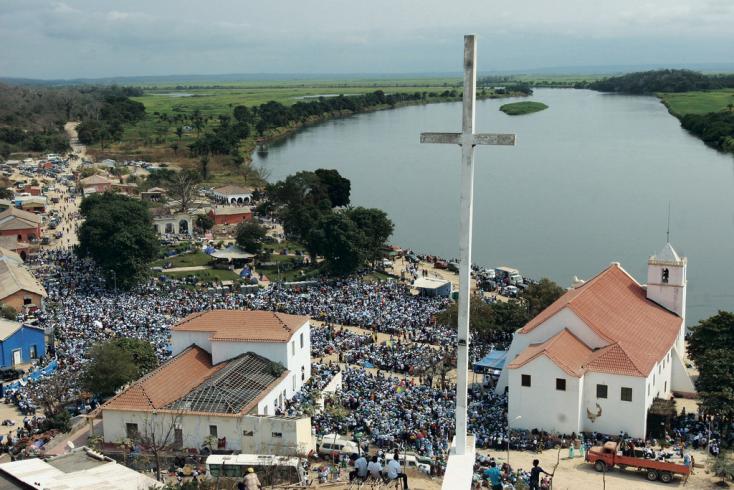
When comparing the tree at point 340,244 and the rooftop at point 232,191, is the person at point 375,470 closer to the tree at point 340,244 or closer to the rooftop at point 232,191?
the tree at point 340,244

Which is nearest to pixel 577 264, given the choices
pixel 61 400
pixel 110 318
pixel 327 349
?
pixel 327 349

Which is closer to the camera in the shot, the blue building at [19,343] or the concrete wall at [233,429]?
the concrete wall at [233,429]

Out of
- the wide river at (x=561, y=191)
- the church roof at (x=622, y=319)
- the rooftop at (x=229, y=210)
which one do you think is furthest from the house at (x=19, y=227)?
the church roof at (x=622, y=319)

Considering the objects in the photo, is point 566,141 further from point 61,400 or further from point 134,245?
point 61,400

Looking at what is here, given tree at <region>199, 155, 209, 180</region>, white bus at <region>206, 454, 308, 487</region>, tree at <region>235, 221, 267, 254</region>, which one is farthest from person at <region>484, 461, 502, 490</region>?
tree at <region>199, 155, 209, 180</region>

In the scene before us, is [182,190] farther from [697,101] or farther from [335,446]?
[697,101]

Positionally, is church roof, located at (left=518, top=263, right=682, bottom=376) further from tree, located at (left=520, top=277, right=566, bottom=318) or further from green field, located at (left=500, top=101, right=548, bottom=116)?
green field, located at (left=500, top=101, right=548, bottom=116)

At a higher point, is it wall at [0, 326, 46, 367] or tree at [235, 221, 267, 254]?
tree at [235, 221, 267, 254]
